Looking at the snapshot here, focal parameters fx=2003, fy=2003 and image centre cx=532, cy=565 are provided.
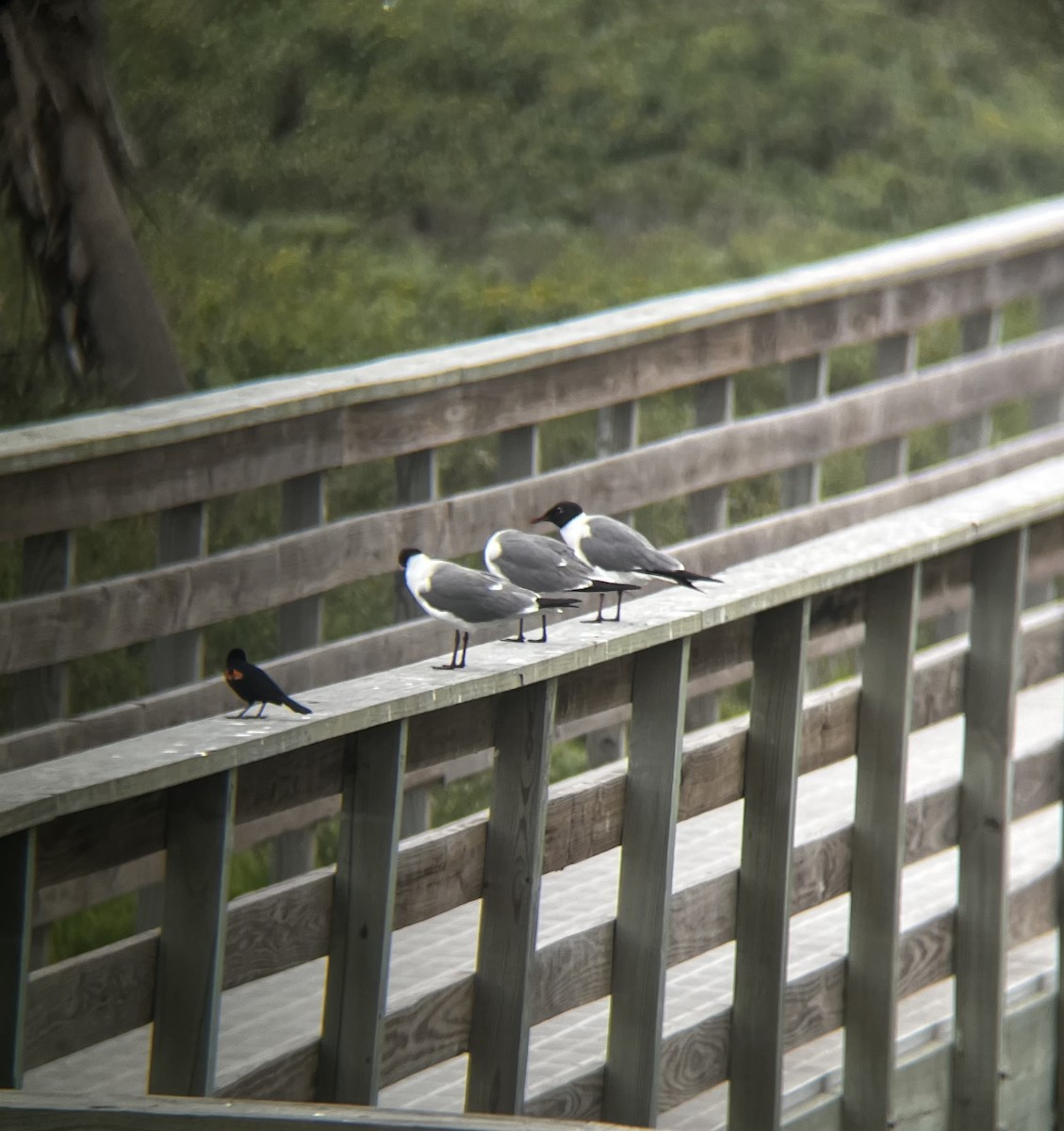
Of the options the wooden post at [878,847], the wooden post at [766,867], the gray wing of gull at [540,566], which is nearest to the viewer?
the gray wing of gull at [540,566]

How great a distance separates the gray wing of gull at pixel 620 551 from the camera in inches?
126

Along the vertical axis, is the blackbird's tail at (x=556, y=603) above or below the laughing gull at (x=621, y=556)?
below

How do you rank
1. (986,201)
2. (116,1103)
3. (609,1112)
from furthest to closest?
(986,201) → (609,1112) → (116,1103)

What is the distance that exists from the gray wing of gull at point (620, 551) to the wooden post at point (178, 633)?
1.18 metres

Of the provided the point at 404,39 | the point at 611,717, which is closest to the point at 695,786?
the point at 611,717

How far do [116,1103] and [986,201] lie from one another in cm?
955

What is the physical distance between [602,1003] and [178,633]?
1199mm

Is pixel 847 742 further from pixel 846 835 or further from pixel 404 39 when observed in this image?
pixel 404 39

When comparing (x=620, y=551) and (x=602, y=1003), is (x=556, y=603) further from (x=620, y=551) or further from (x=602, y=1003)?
(x=602, y=1003)

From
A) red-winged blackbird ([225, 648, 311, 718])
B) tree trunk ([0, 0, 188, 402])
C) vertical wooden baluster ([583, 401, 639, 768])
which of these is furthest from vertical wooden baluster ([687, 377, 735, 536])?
red-winged blackbird ([225, 648, 311, 718])

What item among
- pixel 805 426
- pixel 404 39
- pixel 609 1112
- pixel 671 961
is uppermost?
pixel 404 39

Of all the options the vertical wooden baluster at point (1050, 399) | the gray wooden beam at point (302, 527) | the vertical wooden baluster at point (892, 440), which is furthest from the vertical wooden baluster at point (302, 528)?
the vertical wooden baluster at point (1050, 399)

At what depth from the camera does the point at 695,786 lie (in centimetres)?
348

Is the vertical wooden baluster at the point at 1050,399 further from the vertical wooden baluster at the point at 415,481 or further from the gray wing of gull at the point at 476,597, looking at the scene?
the gray wing of gull at the point at 476,597
